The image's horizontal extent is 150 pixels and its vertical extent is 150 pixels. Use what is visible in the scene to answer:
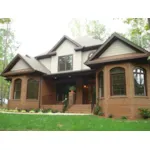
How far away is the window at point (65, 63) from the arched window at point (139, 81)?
19.3 feet

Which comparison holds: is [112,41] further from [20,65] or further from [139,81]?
[20,65]

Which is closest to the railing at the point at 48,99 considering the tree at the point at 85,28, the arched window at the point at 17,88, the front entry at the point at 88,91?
the arched window at the point at 17,88

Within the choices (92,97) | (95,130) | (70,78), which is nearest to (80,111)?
(92,97)

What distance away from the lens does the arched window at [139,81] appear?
962 cm

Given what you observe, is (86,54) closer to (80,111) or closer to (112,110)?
(80,111)

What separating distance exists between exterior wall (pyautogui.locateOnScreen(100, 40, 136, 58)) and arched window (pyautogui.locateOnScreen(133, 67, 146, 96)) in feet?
3.84

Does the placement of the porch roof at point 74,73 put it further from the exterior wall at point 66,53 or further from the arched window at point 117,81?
the arched window at point 117,81

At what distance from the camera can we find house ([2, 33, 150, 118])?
31.4ft

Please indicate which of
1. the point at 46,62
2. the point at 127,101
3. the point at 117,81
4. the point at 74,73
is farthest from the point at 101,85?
the point at 46,62

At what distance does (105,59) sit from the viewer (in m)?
10.4

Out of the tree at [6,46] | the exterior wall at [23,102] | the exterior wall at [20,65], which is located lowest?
the exterior wall at [23,102]

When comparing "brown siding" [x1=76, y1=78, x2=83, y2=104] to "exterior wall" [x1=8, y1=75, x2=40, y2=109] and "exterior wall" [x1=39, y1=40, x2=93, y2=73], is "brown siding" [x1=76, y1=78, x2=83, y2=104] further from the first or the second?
"exterior wall" [x1=8, y1=75, x2=40, y2=109]

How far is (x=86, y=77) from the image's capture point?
1407cm
